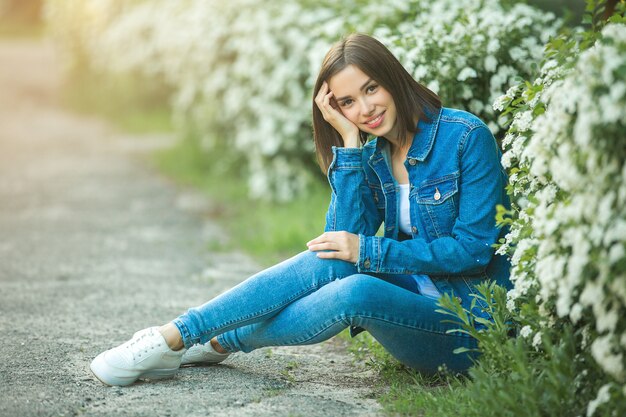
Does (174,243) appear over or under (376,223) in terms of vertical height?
under

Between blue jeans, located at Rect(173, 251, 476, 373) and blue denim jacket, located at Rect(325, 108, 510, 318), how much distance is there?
0.42ft

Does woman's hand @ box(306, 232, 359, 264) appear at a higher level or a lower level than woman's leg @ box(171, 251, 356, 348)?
higher

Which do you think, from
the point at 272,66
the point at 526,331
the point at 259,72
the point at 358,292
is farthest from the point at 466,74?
the point at 259,72

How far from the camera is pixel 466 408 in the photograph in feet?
9.23

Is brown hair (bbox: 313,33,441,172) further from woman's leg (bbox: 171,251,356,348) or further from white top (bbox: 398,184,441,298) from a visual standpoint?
woman's leg (bbox: 171,251,356,348)

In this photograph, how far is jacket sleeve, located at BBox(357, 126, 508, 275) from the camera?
310cm

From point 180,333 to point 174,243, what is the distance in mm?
3281

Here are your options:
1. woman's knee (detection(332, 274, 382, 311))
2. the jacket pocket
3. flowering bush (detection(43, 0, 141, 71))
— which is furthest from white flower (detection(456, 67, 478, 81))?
flowering bush (detection(43, 0, 141, 71))

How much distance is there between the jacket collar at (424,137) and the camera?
3246 mm

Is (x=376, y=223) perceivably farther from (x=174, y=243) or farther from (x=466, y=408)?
(x=174, y=243)

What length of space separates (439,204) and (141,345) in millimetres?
1243

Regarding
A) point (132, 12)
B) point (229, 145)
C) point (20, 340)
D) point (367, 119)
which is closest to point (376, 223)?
point (367, 119)

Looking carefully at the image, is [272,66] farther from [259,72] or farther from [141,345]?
[141,345]

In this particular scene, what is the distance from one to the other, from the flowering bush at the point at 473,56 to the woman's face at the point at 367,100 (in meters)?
0.77
